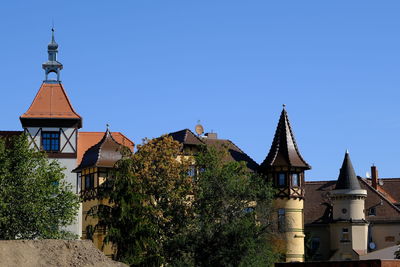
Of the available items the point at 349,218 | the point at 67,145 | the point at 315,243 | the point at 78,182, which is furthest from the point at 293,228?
the point at 67,145

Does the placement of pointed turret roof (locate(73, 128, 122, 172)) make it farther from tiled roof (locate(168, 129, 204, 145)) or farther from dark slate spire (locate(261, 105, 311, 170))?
dark slate spire (locate(261, 105, 311, 170))

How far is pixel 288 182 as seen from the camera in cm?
7200

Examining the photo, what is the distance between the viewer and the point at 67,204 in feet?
181

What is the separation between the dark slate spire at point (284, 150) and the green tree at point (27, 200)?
2117 centimetres

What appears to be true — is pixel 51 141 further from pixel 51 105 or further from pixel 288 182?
pixel 288 182

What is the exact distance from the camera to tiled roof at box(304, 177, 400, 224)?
266ft

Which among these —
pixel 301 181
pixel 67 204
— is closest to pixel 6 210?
pixel 67 204

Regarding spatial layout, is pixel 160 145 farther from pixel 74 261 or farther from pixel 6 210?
pixel 74 261

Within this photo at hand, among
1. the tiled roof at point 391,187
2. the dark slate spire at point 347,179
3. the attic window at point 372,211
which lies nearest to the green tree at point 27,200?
the dark slate spire at point 347,179

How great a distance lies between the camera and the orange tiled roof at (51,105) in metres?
71.6

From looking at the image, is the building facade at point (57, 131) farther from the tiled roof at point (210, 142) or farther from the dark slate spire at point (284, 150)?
the dark slate spire at point (284, 150)

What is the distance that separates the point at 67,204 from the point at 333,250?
32.0m

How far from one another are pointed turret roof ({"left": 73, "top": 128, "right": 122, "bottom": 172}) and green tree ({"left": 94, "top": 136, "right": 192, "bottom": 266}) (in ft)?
19.3

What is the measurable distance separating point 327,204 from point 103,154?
78.3 feet
